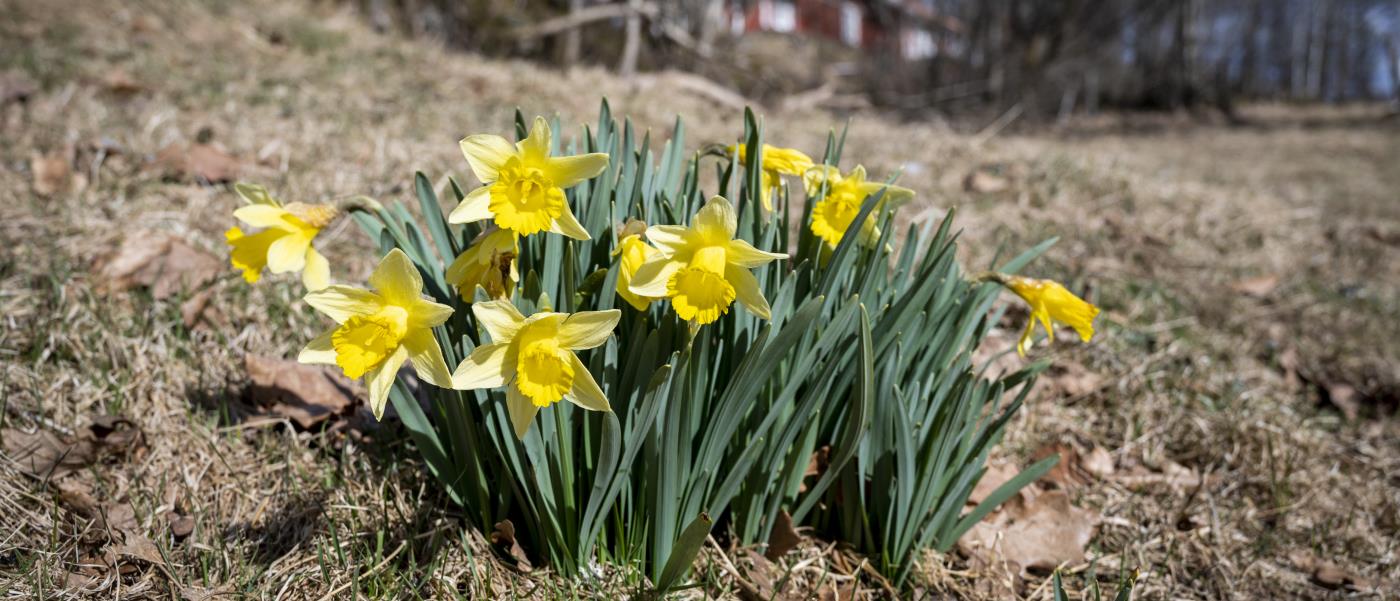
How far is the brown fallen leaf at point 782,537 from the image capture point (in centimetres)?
155

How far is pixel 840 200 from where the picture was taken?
138cm

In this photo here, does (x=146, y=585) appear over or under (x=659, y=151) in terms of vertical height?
under

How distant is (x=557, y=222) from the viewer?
1154 mm

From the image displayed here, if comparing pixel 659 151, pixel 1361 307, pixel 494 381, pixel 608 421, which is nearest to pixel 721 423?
pixel 608 421

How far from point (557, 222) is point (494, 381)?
237 mm

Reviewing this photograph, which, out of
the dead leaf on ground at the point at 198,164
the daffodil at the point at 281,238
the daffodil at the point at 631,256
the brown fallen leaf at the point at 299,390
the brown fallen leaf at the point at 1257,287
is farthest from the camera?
the brown fallen leaf at the point at 1257,287

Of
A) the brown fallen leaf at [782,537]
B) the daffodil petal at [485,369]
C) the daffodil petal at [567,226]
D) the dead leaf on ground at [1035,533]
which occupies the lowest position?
the dead leaf on ground at [1035,533]

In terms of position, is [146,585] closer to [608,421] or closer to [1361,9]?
[608,421]

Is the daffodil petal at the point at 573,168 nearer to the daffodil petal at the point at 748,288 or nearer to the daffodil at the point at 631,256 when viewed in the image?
the daffodil at the point at 631,256

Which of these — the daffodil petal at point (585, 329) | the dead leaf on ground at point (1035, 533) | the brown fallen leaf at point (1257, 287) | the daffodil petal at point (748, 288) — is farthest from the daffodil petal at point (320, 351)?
the brown fallen leaf at point (1257, 287)

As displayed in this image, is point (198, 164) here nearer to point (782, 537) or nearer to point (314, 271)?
point (314, 271)

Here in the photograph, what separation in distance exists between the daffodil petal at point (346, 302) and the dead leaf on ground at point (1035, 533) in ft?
4.19

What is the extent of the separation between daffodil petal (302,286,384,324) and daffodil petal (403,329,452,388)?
2.5 inches

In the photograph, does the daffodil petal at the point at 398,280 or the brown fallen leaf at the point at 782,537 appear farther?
the brown fallen leaf at the point at 782,537
